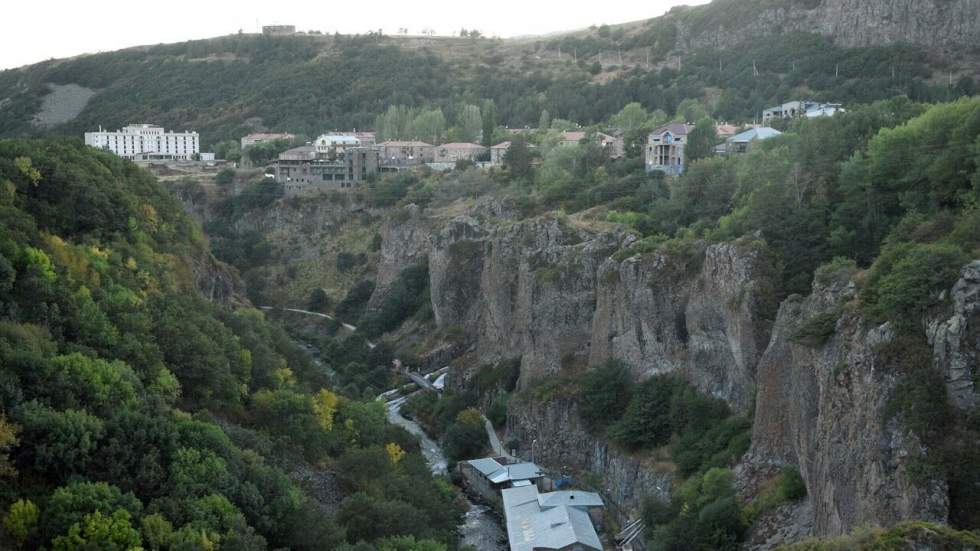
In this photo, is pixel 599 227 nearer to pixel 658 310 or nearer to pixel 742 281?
pixel 658 310

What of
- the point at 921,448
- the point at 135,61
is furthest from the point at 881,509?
the point at 135,61

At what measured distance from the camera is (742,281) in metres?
39.7

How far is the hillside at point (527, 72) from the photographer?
308 feet

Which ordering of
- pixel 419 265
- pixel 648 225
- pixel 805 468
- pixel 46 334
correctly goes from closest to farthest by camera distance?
pixel 46 334, pixel 805 468, pixel 648 225, pixel 419 265

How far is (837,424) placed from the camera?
2870 centimetres

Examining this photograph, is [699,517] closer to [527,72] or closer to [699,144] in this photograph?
[699,144]

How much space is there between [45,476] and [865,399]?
17.6 meters

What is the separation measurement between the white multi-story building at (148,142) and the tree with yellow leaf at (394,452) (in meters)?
79.0

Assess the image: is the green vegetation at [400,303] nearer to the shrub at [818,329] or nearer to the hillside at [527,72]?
the hillside at [527,72]

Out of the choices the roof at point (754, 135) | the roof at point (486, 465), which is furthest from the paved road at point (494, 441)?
the roof at point (754, 135)

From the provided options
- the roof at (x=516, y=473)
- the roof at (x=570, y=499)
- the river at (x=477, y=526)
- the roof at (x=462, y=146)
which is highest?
the roof at (x=462, y=146)

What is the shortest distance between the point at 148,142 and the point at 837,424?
Result: 9914 centimetres

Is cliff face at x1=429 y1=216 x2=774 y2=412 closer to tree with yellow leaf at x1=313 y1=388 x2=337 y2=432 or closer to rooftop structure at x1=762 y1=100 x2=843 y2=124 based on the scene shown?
tree with yellow leaf at x1=313 y1=388 x2=337 y2=432

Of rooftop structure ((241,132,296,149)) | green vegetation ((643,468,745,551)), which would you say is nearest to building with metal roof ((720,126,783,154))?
green vegetation ((643,468,745,551))
